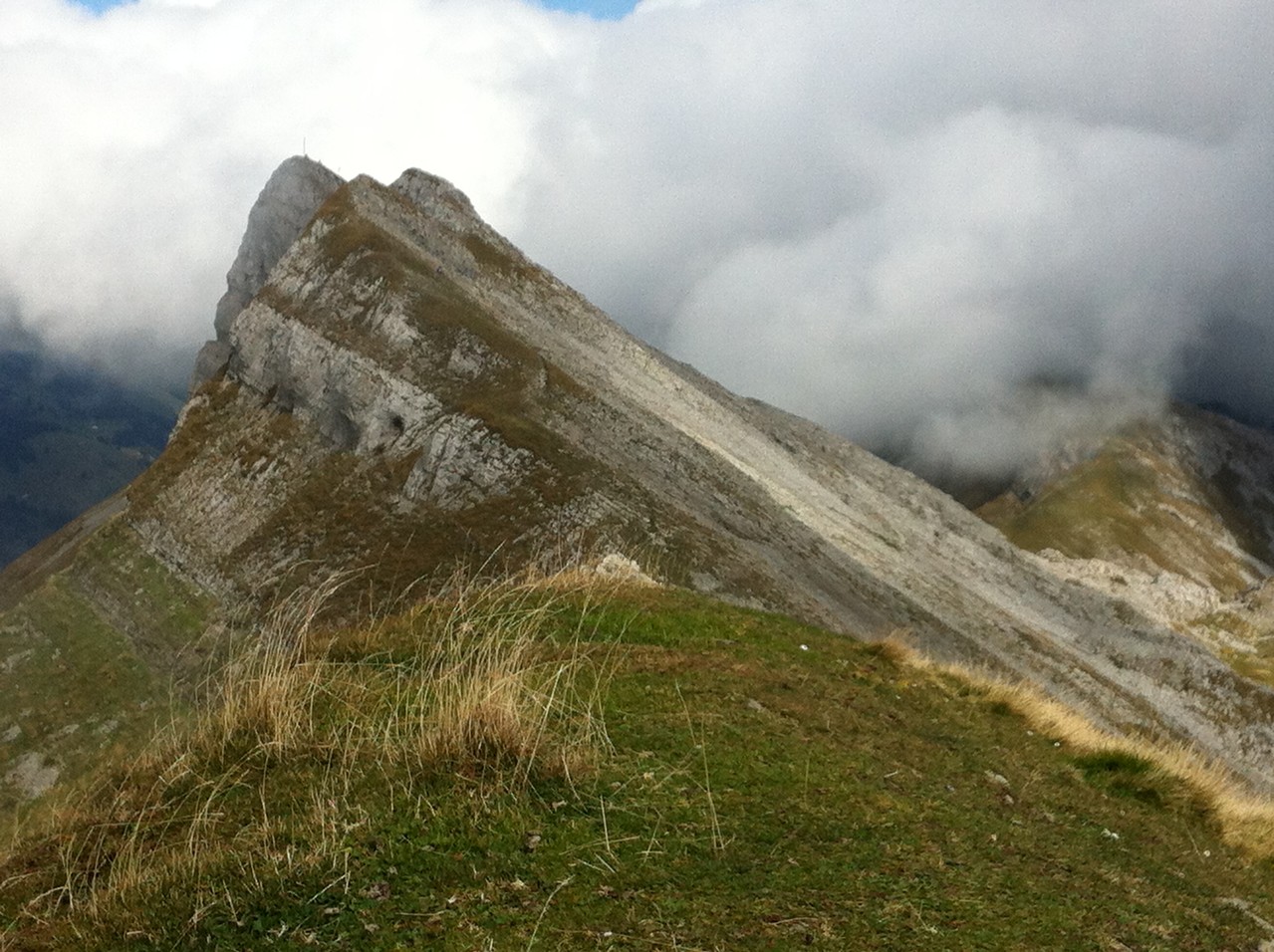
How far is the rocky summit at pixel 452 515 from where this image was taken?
4634cm

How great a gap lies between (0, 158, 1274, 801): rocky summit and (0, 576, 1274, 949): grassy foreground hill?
21402mm

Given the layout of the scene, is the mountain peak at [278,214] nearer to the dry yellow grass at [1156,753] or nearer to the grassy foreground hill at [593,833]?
the dry yellow grass at [1156,753]

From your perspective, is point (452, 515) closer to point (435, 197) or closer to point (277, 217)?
point (435, 197)

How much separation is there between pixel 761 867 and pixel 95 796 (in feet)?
24.1

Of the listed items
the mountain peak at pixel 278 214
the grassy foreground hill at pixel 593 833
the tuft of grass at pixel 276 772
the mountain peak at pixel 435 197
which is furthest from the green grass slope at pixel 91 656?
the mountain peak at pixel 278 214

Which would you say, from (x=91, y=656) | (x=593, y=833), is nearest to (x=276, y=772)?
(x=593, y=833)

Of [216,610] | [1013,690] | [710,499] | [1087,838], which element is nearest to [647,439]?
[710,499]

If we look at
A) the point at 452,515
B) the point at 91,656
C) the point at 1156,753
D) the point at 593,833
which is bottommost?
the point at 91,656

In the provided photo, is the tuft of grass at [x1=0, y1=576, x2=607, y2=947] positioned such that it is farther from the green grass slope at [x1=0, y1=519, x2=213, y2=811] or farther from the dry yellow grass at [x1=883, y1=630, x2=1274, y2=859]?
the green grass slope at [x1=0, y1=519, x2=213, y2=811]

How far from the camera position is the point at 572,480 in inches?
1870

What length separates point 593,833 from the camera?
8.41 metres

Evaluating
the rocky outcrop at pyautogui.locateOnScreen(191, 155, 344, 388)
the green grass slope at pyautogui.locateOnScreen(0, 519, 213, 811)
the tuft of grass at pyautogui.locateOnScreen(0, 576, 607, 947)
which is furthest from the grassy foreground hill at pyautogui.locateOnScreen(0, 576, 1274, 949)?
the rocky outcrop at pyautogui.locateOnScreen(191, 155, 344, 388)

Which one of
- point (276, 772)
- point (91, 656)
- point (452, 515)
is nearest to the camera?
point (276, 772)

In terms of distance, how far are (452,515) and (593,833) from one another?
40.3m
